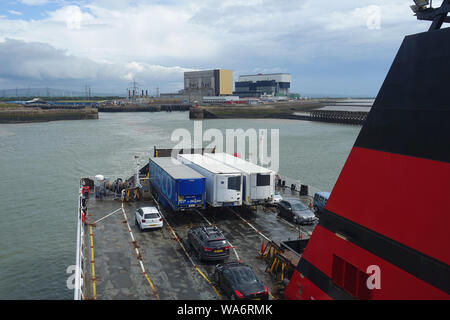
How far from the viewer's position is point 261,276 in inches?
529

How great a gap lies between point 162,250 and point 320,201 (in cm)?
952

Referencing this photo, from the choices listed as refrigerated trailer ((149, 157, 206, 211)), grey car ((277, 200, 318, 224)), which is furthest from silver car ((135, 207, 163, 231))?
grey car ((277, 200, 318, 224))

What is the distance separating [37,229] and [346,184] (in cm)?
2294

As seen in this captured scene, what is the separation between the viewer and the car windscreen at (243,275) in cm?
1156

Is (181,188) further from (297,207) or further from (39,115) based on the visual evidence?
(39,115)

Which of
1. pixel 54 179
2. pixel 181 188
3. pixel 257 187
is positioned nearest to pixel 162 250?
pixel 181 188

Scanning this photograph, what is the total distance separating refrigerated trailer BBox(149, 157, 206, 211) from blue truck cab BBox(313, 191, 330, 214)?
251 inches

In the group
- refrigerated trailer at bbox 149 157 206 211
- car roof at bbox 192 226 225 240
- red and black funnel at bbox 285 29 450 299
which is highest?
red and black funnel at bbox 285 29 450 299

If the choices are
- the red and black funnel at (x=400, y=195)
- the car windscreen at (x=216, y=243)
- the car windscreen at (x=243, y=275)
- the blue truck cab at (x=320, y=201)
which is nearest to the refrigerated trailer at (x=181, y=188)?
the car windscreen at (x=216, y=243)

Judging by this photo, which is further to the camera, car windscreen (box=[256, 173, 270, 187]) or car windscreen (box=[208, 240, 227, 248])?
car windscreen (box=[256, 173, 270, 187])

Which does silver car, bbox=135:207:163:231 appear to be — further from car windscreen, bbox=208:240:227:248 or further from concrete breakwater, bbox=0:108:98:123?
concrete breakwater, bbox=0:108:98:123

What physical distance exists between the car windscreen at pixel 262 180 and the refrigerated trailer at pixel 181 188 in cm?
287

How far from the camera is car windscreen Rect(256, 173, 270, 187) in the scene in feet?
66.7

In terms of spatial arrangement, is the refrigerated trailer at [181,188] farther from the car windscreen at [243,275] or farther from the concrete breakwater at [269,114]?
the concrete breakwater at [269,114]
